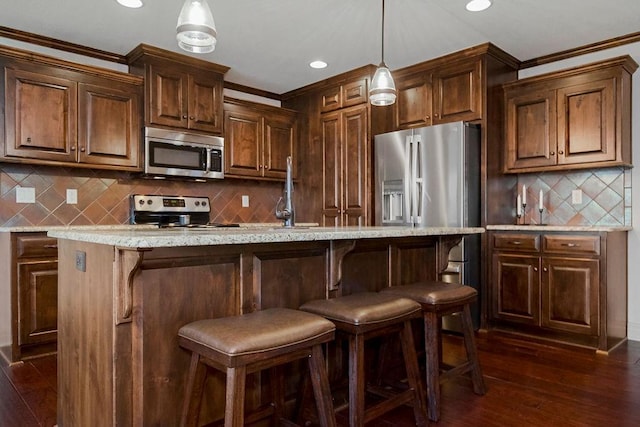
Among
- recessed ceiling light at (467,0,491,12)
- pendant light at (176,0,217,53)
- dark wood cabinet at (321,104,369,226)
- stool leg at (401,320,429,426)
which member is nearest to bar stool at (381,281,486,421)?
stool leg at (401,320,429,426)

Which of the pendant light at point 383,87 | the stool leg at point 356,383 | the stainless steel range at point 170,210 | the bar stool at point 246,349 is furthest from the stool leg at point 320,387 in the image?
the stainless steel range at point 170,210

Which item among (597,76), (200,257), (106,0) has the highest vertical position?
(106,0)

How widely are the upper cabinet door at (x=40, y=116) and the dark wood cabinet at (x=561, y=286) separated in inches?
138

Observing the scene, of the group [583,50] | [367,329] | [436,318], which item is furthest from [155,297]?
[583,50]

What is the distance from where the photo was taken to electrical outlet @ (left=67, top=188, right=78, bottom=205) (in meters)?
3.52

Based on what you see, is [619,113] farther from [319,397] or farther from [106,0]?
[106,0]

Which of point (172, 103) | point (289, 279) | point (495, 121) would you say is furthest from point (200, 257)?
point (495, 121)

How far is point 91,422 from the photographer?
61.4 inches

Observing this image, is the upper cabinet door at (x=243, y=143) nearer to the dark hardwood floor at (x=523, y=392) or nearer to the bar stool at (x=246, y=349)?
the dark hardwood floor at (x=523, y=392)

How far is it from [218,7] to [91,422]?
8.46ft

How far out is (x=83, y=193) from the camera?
3.60 m

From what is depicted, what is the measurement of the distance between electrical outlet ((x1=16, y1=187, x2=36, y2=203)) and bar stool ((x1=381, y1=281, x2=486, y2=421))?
9.34ft

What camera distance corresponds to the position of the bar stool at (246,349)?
4.09 ft

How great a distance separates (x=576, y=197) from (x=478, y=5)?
1858 mm
